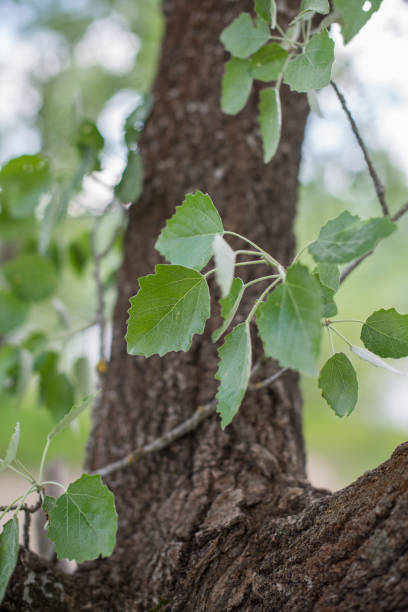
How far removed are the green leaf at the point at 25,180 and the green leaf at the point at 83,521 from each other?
0.72m

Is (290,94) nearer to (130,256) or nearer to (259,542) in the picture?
(130,256)

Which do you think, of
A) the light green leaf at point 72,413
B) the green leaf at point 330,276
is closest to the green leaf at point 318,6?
the green leaf at point 330,276

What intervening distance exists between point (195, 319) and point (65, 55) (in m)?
4.40

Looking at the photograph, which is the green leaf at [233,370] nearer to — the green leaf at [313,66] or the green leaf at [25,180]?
the green leaf at [313,66]

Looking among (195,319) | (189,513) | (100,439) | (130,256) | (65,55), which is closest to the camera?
(195,319)

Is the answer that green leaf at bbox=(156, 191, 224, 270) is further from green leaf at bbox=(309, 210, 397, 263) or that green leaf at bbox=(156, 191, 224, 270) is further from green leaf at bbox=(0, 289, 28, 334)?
green leaf at bbox=(0, 289, 28, 334)

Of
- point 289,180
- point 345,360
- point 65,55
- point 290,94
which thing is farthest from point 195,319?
point 65,55

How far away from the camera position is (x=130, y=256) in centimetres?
110

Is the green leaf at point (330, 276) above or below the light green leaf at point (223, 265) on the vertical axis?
above

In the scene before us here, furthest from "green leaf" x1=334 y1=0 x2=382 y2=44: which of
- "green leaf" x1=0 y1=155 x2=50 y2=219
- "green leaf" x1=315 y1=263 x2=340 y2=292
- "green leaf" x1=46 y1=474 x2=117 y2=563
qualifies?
"green leaf" x1=0 y1=155 x2=50 y2=219

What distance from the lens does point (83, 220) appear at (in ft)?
9.24

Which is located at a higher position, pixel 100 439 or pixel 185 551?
pixel 100 439

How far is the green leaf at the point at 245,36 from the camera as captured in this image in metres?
0.65

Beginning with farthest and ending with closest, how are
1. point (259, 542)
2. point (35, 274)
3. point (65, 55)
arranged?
point (65, 55) < point (35, 274) < point (259, 542)
